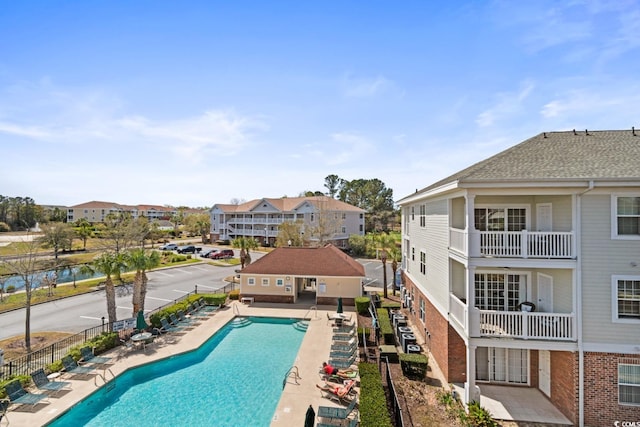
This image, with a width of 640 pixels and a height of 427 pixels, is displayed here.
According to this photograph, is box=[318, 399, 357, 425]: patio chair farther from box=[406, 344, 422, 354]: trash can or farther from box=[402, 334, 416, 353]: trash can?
box=[402, 334, 416, 353]: trash can

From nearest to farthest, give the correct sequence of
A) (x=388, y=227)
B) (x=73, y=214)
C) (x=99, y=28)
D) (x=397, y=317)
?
(x=99, y=28), (x=397, y=317), (x=388, y=227), (x=73, y=214)

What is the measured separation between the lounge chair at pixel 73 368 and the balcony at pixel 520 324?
16.3 meters

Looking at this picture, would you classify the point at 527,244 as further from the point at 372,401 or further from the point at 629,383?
the point at 372,401

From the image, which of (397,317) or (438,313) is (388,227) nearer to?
(397,317)

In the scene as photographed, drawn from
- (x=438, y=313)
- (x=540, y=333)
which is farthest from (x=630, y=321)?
(x=438, y=313)

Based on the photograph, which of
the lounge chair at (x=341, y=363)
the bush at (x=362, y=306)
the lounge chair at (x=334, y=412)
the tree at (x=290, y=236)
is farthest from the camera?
the tree at (x=290, y=236)

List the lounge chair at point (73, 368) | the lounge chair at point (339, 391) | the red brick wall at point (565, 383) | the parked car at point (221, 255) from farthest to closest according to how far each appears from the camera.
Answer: the parked car at point (221, 255)
the lounge chair at point (73, 368)
the lounge chair at point (339, 391)
the red brick wall at point (565, 383)

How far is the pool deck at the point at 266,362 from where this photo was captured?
11273mm

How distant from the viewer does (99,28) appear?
523 inches

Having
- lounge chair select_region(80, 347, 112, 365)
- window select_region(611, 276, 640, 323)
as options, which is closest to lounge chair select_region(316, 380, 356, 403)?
window select_region(611, 276, 640, 323)

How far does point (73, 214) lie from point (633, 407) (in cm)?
14616

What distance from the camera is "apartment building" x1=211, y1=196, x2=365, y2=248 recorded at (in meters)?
50.8

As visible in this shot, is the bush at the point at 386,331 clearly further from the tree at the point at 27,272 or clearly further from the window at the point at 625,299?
the tree at the point at 27,272

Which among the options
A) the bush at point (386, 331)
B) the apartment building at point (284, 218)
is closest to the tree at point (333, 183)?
the apartment building at point (284, 218)
